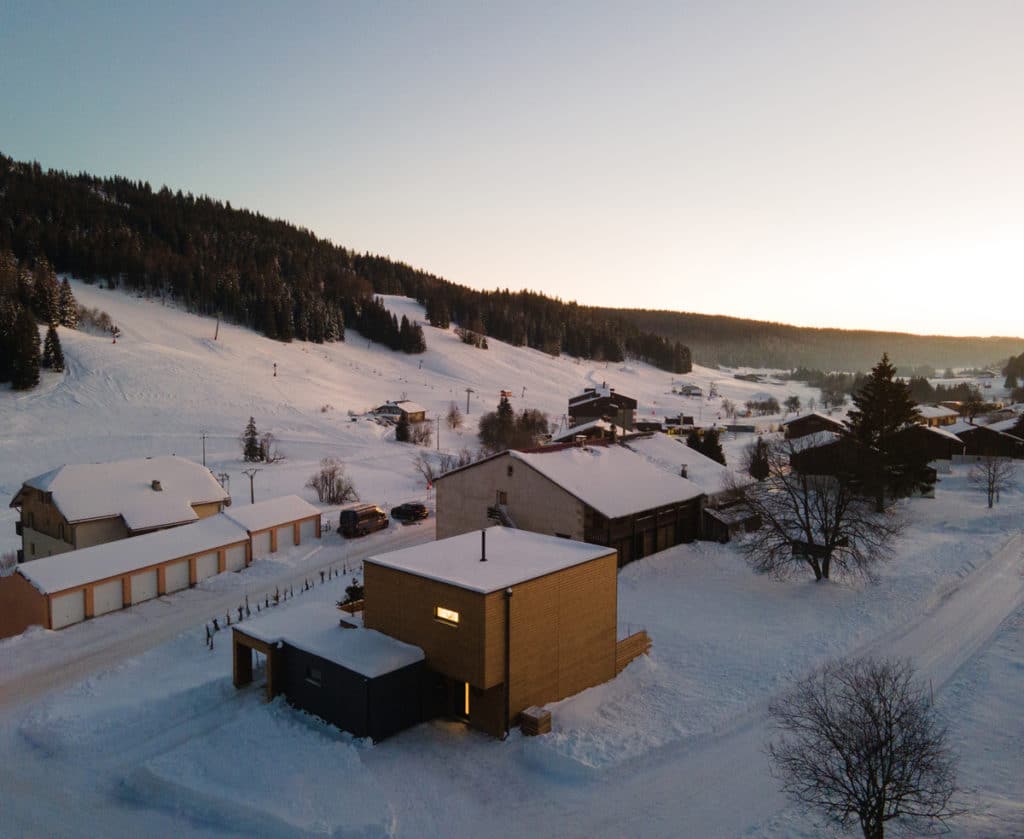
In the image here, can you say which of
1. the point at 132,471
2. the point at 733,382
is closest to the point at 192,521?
the point at 132,471

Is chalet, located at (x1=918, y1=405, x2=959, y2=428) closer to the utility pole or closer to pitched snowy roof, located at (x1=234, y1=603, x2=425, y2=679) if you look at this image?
the utility pole

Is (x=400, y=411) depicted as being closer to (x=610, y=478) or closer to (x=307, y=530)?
(x=307, y=530)

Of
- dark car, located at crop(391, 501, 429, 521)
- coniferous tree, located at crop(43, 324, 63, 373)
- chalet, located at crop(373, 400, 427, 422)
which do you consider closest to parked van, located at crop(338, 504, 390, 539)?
dark car, located at crop(391, 501, 429, 521)

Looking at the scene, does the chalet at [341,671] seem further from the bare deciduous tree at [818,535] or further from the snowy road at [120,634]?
the bare deciduous tree at [818,535]

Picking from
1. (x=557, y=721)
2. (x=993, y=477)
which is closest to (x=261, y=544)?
(x=557, y=721)

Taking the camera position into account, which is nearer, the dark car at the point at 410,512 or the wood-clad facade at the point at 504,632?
the wood-clad facade at the point at 504,632

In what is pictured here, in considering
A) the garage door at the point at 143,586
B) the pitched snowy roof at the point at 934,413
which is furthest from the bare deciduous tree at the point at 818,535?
the pitched snowy roof at the point at 934,413
